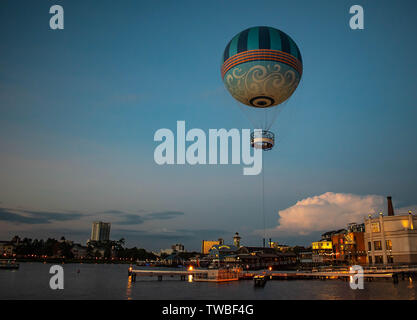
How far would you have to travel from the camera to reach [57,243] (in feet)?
542

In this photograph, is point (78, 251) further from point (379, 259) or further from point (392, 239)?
point (392, 239)

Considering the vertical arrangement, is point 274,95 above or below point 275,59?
below

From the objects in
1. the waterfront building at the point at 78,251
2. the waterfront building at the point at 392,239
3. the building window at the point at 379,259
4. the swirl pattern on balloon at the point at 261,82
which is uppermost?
the swirl pattern on balloon at the point at 261,82

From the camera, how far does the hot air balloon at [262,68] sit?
79.5ft

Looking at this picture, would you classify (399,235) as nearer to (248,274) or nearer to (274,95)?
(248,274)

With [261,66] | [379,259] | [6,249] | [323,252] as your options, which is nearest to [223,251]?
[323,252]

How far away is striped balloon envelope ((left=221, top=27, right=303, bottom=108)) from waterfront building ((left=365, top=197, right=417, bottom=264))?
44507 millimetres

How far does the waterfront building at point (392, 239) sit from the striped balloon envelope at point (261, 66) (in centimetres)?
4451

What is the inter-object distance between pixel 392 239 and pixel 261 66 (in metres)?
49.5

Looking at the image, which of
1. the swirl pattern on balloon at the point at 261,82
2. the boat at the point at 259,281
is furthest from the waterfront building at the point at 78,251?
the swirl pattern on balloon at the point at 261,82

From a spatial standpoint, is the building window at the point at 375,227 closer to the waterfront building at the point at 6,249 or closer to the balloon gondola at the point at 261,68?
the balloon gondola at the point at 261,68

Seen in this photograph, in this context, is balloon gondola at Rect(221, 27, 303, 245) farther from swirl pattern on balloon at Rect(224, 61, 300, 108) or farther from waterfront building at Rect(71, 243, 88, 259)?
waterfront building at Rect(71, 243, 88, 259)
